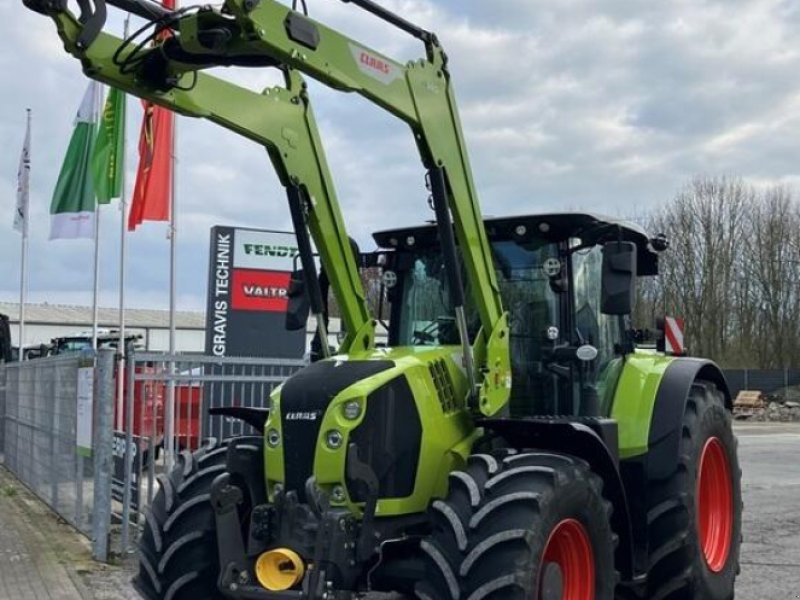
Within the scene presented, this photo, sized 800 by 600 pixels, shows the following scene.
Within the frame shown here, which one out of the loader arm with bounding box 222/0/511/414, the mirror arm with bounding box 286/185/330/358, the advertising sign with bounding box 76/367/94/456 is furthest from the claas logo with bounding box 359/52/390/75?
the advertising sign with bounding box 76/367/94/456

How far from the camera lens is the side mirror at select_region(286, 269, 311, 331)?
6.20m

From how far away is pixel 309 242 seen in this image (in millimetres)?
5738

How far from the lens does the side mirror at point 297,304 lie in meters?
6.20

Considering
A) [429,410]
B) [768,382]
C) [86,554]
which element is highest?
[429,410]

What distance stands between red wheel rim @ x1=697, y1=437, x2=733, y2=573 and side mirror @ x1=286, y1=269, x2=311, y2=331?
2.92m

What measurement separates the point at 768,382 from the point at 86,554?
121 ft

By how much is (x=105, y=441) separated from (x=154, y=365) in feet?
2.58

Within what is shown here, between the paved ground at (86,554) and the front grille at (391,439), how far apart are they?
330 centimetres

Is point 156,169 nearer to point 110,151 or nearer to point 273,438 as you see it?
point 110,151

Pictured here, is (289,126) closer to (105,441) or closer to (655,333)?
(655,333)

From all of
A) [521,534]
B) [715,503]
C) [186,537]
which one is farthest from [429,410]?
[715,503]

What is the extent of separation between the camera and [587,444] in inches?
204

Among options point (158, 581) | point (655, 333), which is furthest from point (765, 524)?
point (158, 581)

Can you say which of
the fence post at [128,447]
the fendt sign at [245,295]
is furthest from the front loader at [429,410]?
the fendt sign at [245,295]
